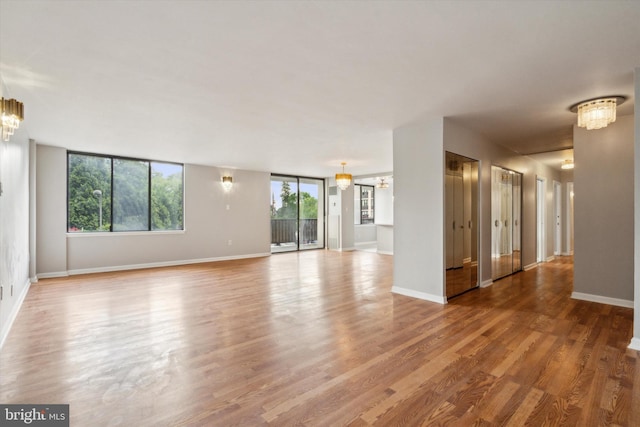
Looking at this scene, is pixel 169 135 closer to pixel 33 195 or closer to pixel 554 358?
pixel 33 195

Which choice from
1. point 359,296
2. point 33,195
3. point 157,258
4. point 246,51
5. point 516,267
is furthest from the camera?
point 157,258

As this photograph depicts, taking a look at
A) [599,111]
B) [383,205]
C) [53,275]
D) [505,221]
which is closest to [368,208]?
[383,205]

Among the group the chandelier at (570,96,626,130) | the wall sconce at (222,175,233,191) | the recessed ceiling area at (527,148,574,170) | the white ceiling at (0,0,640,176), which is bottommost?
the wall sconce at (222,175,233,191)

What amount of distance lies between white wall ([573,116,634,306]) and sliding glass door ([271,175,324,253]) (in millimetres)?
7142

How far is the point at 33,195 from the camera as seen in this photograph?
5.49m

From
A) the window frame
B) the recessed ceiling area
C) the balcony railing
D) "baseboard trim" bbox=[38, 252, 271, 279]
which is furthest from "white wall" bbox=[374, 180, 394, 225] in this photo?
"baseboard trim" bbox=[38, 252, 271, 279]

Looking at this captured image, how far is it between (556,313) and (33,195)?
8.32m

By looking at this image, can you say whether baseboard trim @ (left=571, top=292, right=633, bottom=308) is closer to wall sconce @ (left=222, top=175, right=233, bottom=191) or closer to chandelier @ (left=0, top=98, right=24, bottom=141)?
chandelier @ (left=0, top=98, right=24, bottom=141)

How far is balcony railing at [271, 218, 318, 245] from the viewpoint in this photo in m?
9.73

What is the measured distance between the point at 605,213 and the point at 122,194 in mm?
8597

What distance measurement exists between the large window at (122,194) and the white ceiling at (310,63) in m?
1.88

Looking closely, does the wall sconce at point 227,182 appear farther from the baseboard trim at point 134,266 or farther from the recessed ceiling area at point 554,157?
the recessed ceiling area at point 554,157

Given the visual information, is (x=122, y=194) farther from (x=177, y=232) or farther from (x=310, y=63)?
(x=310, y=63)

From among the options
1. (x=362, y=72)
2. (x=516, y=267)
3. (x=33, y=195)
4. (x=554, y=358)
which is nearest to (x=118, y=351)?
(x=362, y=72)
